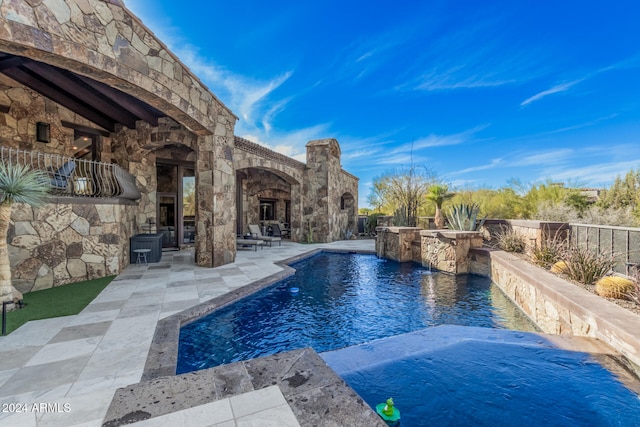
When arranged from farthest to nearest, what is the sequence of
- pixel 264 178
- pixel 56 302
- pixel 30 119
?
pixel 264 178 → pixel 30 119 → pixel 56 302

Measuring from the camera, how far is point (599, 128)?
1658cm

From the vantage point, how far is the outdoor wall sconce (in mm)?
6711

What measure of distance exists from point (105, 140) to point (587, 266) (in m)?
11.9

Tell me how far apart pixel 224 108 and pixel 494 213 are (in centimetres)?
1210

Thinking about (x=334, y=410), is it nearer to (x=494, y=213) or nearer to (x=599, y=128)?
(x=494, y=213)

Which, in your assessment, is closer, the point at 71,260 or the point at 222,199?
the point at 71,260

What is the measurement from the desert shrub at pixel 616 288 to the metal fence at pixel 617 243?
1.13 m

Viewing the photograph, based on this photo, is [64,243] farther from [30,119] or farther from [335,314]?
[335,314]

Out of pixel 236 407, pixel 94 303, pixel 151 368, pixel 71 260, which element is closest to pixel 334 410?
pixel 236 407

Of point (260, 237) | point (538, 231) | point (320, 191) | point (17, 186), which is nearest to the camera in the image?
point (17, 186)

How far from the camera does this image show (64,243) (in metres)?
5.28

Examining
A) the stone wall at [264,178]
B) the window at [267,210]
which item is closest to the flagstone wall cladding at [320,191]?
the stone wall at [264,178]

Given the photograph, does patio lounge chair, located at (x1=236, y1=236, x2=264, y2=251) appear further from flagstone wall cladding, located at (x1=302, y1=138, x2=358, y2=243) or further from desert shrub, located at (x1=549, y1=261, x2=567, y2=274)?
desert shrub, located at (x1=549, y1=261, x2=567, y2=274)

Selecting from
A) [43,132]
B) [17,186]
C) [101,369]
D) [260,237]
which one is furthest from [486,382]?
[43,132]
